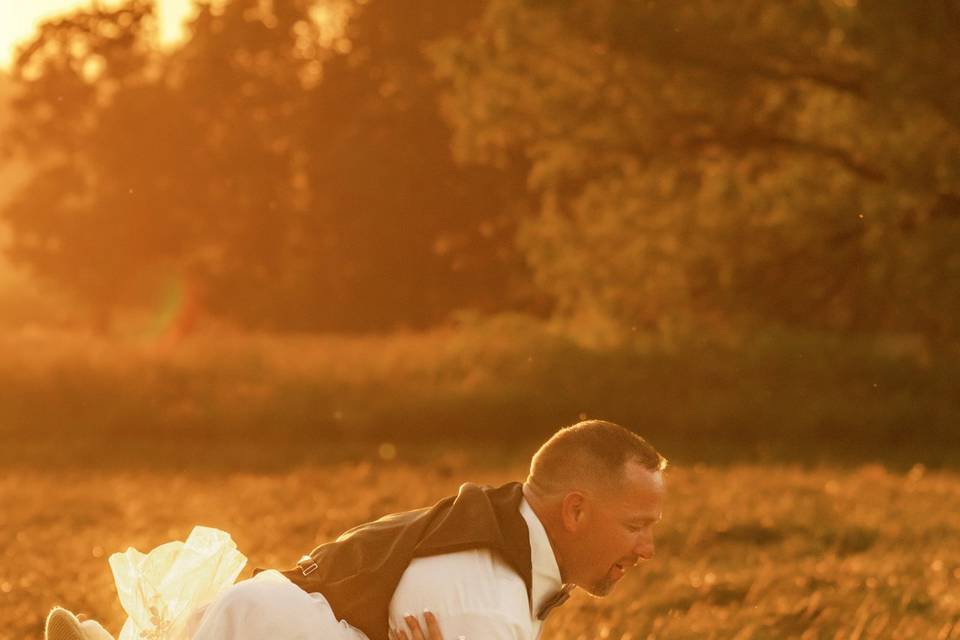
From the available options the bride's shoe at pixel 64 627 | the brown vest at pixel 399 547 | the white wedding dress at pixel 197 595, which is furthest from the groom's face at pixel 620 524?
the bride's shoe at pixel 64 627

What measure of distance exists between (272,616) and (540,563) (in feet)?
2.21

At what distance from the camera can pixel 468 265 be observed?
3741 cm

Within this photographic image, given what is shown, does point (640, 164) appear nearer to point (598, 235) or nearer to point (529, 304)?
point (598, 235)

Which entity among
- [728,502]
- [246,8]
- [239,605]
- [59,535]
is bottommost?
[728,502]

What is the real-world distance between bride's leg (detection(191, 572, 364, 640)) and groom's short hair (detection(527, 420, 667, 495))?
2.05ft

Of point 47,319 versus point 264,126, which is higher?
point 264,126

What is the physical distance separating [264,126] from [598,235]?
24925mm

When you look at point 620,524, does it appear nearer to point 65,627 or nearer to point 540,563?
point 540,563

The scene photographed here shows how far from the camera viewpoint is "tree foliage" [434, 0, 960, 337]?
56.3ft

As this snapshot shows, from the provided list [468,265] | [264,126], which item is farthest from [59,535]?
[264,126]

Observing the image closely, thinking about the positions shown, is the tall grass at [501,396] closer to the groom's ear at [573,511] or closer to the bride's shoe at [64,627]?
the bride's shoe at [64,627]

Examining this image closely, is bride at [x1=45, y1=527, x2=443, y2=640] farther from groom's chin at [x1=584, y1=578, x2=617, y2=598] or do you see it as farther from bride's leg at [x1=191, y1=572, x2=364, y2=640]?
groom's chin at [x1=584, y1=578, x2=617, y2=598]

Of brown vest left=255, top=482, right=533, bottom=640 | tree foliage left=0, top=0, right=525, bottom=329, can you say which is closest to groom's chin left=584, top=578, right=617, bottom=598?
brown vest left=255, top=482, right=533, bottom=640

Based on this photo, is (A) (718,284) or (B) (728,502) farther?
(A) (718,284)
